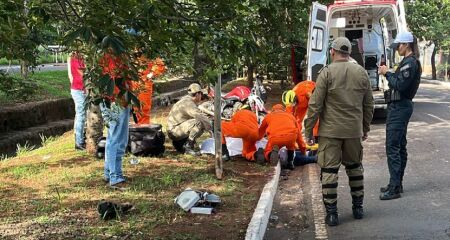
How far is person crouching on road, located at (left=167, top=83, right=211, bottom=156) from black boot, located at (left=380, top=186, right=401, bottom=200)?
3.16 metres

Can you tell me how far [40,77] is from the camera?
1961cm

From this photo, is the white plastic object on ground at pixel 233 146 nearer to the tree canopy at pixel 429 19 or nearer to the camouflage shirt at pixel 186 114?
the camouflage shirt at pixel 186 114

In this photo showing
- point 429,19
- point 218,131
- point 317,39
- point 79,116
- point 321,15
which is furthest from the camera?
point 429,19

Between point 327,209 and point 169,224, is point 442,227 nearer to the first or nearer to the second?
point 327,209

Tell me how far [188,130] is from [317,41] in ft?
17.4

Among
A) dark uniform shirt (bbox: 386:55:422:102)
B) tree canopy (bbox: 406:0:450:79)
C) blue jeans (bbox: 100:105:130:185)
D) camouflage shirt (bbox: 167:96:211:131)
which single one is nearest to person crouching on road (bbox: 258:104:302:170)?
camouflage shirt (bbox: 167:96:211:131)

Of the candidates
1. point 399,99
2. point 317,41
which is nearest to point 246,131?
point 399,99

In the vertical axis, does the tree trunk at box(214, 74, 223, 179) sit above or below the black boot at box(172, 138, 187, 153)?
above

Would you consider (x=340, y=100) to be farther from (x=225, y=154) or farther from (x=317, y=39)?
(x=317, y=39)

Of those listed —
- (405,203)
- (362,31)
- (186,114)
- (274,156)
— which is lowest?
Answer: (405,203)

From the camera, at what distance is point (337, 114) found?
5344 millimetres

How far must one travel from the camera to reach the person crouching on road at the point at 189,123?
8328 mm

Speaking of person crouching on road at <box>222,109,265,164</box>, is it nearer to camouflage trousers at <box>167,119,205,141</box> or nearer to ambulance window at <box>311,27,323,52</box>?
camouflage trousers at <box>167,119,205,141</box>

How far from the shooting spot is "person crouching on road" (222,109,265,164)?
25.7 ft
